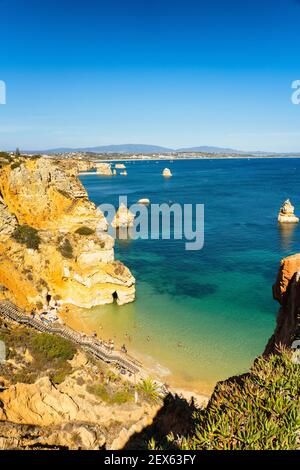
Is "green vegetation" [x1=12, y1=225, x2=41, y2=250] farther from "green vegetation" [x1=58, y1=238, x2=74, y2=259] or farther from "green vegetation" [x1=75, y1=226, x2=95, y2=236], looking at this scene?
"green vegetation" [x1=75, y1=226, x2=95, y2=236]

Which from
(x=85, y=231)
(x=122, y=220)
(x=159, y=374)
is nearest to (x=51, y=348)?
(x=159, y=374)

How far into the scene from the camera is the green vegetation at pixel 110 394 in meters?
19.2

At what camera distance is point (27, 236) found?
38281mm

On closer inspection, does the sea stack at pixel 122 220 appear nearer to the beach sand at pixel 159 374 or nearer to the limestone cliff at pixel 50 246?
the limestone cliff at pixel 50 246

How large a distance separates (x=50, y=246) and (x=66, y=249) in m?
1.76

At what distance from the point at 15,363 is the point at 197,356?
1561 centimetres

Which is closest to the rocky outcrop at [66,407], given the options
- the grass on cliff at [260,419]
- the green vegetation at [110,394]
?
the green vegetation at [110,394]

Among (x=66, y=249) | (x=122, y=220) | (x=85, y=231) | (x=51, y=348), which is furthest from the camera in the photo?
(x=122, y=220)

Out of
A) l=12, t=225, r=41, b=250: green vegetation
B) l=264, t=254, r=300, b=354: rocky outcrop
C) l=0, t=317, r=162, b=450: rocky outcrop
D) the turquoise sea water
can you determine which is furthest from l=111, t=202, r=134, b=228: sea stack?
l=264, t=254, r=300, b=354: rocky outcrop

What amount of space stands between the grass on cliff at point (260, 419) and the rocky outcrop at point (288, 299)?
5.01 m

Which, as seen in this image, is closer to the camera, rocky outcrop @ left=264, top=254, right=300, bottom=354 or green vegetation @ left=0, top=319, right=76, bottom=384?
rocky outcrop @ left=264, top=254, right=300, bottom=354

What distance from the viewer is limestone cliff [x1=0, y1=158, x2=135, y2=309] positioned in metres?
36.5

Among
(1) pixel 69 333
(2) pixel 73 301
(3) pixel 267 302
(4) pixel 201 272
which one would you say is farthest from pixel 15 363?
(4) pixel 201 272

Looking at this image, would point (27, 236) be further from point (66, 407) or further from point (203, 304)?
point (66, 407)
